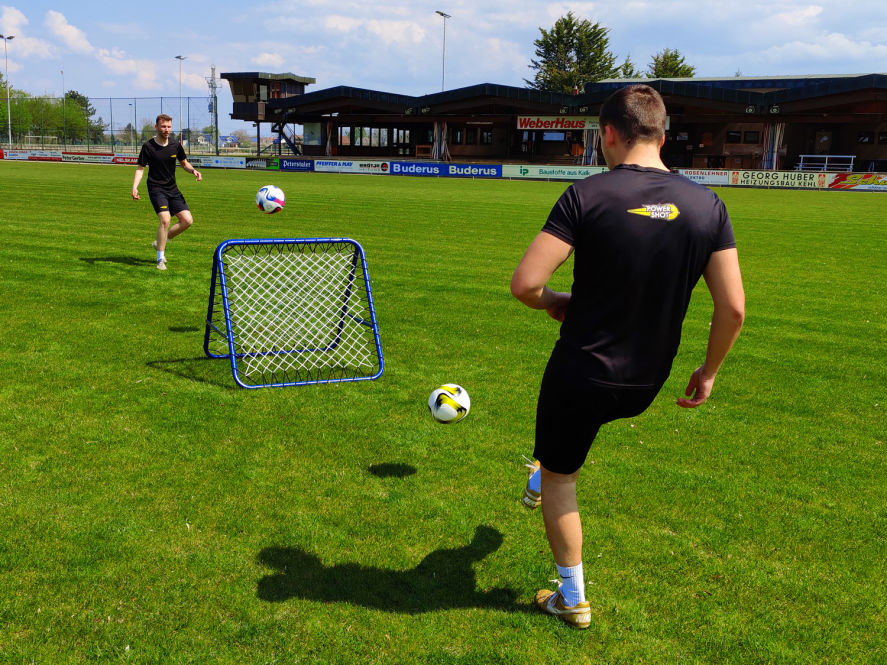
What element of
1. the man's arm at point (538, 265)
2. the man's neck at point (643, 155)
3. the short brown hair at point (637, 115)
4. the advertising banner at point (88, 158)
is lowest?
the man's arm at point (538, 265)

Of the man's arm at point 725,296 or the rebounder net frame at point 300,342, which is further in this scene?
the rebounder net frame at point 300,342

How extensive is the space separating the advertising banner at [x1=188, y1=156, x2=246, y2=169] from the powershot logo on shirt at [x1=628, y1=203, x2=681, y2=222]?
192 ft

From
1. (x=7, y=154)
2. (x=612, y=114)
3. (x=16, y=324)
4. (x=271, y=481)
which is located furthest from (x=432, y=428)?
(x=7, y=154)

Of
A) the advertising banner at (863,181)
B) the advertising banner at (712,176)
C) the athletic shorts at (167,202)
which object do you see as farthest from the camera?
the advertising banner at (712,176)

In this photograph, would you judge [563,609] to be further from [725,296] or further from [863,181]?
[863,181]

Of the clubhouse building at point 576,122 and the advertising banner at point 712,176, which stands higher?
the clubhouse building at point 576,122

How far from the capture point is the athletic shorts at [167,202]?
11.8 metres

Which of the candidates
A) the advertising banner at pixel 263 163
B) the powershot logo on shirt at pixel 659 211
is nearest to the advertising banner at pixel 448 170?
the advertising banner at pixel 263 163

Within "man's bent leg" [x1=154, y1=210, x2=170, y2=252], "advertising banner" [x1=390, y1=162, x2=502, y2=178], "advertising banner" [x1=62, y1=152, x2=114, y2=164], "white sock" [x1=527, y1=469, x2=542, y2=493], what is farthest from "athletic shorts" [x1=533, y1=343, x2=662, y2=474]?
"advertising banner" [x1=62, y1=152, x2=114, y2=164]

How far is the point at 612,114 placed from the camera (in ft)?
9.70

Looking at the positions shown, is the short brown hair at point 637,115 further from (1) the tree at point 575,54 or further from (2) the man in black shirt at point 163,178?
(1) the tree at point 575,54

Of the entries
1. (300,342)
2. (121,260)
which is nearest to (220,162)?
(121,260)

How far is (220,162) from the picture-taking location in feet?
191

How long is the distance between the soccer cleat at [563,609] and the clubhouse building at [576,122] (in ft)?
171
